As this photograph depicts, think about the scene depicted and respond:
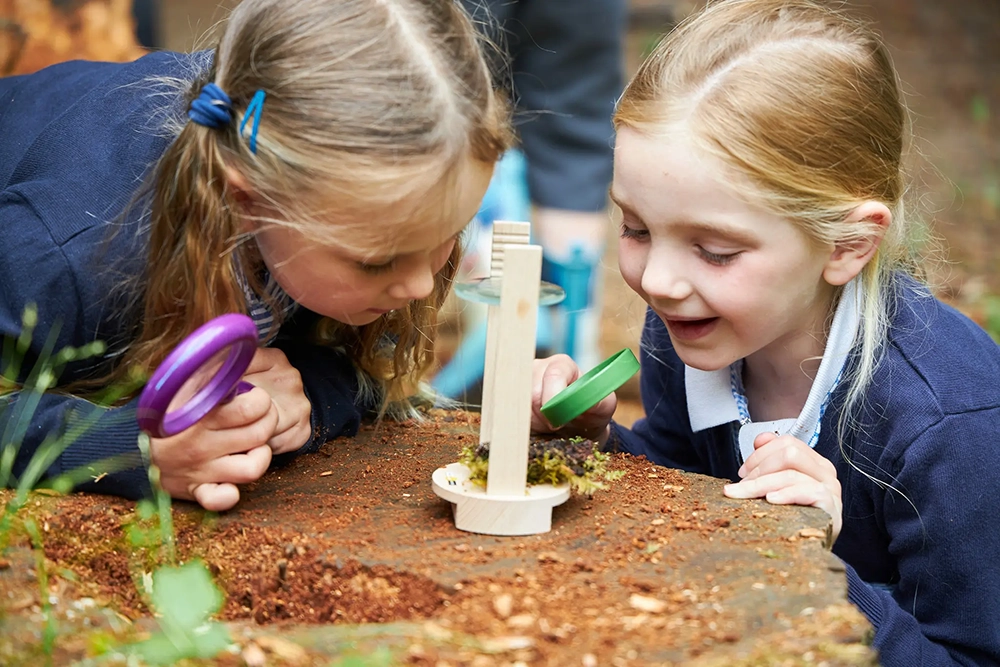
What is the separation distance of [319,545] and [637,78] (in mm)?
1035

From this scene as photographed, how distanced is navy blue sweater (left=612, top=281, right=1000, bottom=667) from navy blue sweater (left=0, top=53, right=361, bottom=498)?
0.97 meters

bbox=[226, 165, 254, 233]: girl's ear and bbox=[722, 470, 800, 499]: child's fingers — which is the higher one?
bbox=[226, 165, 254, 233]: girl's ear

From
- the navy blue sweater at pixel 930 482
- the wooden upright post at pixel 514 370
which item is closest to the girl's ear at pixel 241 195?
the wooden upright post at pixel 514 370

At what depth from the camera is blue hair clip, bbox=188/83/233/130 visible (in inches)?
67.0

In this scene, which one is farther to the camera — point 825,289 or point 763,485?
point 825,289

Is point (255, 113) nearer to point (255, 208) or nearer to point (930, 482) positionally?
point (255, 208)

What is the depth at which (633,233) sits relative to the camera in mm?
1959

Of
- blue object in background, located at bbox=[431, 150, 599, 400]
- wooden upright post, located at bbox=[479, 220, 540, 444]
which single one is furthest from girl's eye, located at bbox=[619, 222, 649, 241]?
blue object in background, located at bbox=[431, 150, 599, 400]

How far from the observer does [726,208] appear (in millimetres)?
1809

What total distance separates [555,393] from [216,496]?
0.65m

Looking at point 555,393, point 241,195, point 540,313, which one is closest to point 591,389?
point 555,393

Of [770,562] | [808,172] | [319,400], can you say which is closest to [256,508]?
[319,400]

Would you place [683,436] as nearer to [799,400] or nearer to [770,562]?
[799,400]

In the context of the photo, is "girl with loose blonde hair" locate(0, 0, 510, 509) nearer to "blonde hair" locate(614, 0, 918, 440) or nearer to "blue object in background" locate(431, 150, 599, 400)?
"blonde hair" locate(614, 0, 918, 440)
